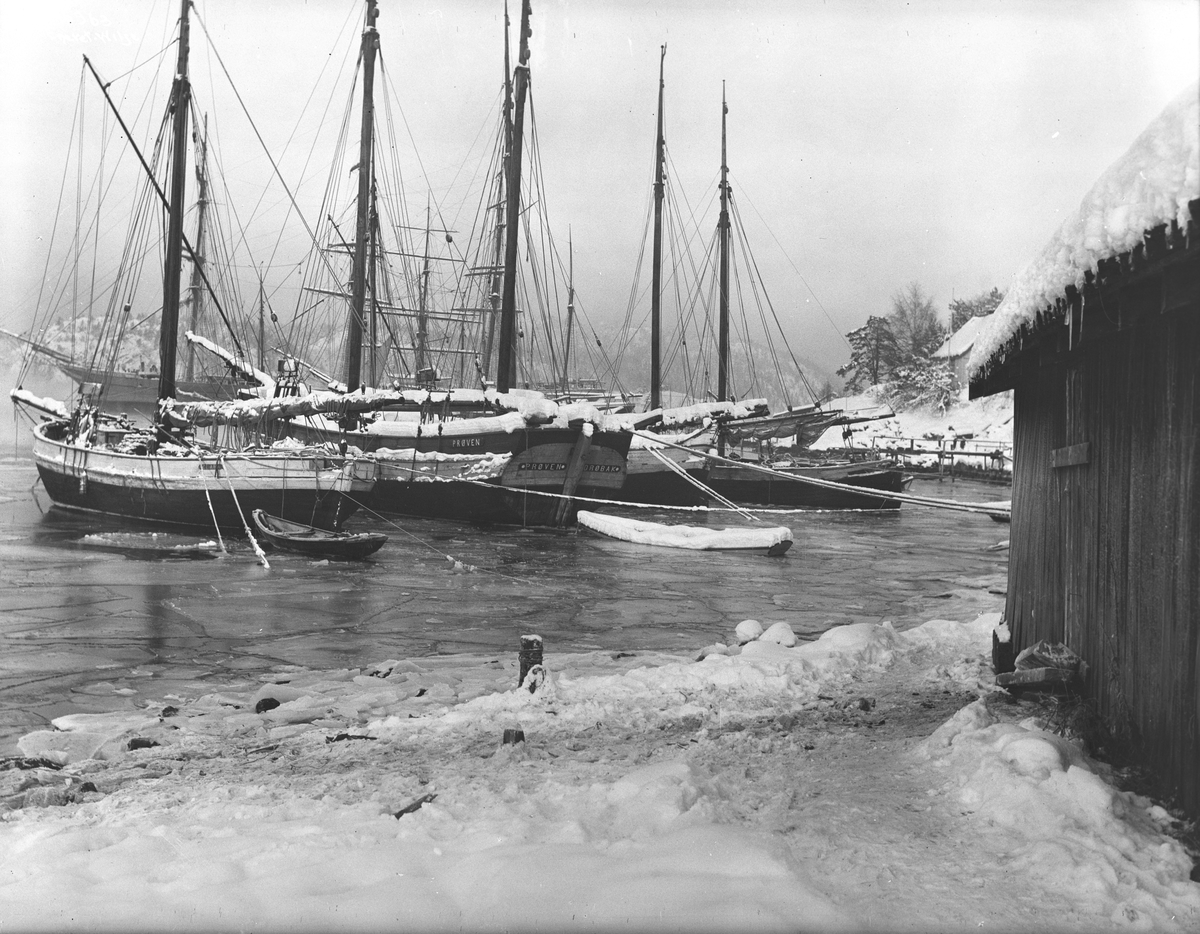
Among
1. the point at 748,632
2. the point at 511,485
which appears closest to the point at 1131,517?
the point at 748,632

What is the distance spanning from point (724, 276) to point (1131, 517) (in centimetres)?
4114

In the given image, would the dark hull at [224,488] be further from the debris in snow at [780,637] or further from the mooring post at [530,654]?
the mooring post at [530,654]

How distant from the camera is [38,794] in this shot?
4.87m

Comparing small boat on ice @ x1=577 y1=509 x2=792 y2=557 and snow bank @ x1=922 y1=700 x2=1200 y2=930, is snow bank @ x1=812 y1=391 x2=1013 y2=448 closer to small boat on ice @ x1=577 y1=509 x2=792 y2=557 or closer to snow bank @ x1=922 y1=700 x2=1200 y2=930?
small boat on ice @ x1=577 y1=509 x2=792 y2=557

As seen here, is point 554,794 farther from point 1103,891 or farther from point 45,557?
point 45,557

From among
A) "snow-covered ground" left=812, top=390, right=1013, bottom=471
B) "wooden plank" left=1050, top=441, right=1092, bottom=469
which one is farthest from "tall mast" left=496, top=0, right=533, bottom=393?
"snow-covered ground" left=812, top=390, right=1013, bottom=471

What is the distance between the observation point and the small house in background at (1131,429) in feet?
10.1

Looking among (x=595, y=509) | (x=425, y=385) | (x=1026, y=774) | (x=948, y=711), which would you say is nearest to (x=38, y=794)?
(x=1026, y=774)

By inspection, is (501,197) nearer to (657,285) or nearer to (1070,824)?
(657,285)

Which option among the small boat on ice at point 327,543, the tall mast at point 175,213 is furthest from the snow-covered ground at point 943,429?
the small boat on ice at point 327,543

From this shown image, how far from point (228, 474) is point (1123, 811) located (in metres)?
22.1

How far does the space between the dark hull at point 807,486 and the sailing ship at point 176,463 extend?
50.3ft

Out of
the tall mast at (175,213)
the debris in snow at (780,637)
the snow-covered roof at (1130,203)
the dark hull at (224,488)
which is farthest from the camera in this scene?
the tall mast at (175,213)

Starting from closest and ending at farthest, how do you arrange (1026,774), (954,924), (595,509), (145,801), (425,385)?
(954,924), (1026,774), (145,801), (595,509), (425,385)
